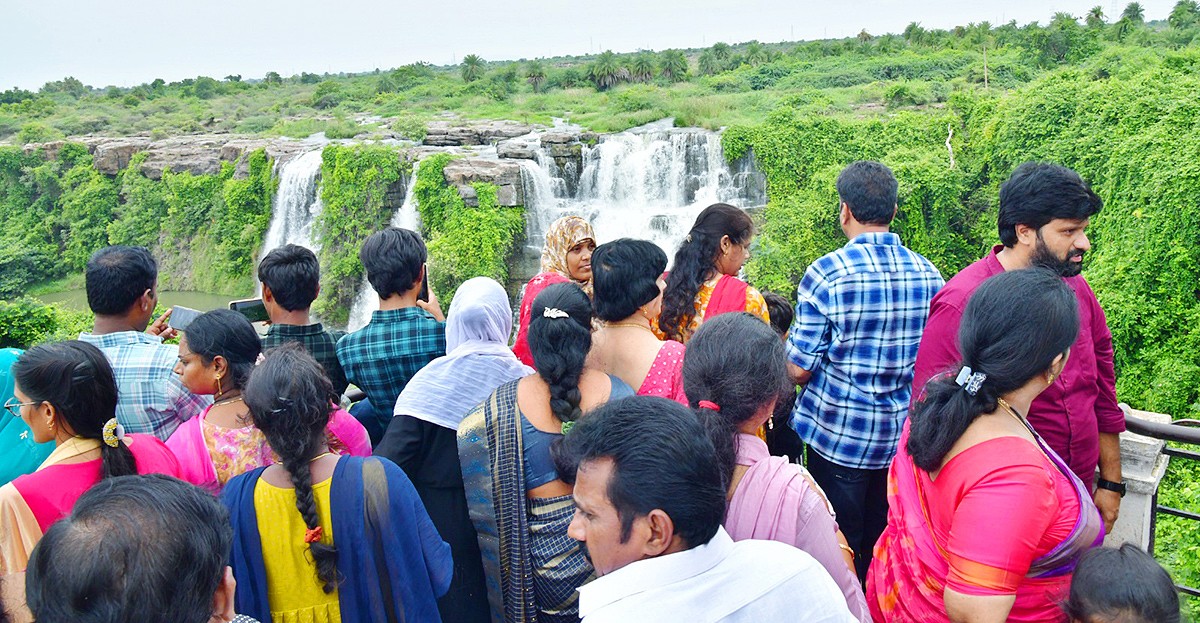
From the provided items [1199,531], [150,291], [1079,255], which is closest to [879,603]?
[1079,255]

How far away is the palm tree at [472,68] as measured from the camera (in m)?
42.2

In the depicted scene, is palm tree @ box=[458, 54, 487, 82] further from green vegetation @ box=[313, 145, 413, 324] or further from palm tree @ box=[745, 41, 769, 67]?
green vegetation @ box=[313, 145, 413, 324]

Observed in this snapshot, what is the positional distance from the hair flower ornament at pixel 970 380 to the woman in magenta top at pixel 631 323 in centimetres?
94

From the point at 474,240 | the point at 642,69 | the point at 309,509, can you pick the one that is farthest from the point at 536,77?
the point at 309,509

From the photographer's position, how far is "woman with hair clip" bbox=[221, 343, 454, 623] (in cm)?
187

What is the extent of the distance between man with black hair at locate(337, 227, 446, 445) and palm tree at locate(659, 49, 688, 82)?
1353 inches

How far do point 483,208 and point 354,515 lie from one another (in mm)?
15859

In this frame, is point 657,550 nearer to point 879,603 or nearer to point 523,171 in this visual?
point 879,603

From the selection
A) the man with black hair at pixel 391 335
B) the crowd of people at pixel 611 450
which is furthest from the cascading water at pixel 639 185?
the crowd of people at pixel 611 450

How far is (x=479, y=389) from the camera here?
247 centimetres

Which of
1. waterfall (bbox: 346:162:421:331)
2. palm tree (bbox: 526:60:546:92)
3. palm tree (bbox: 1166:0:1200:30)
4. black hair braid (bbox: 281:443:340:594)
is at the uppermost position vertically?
palm tree (bbox: 526:60:546:92)

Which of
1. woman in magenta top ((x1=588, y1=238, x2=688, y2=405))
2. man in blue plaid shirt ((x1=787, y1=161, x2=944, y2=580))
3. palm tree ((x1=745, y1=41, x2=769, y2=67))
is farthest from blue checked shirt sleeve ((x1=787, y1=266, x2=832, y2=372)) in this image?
palm tree ((x1=745, y1=41, x2=769, y2=67))

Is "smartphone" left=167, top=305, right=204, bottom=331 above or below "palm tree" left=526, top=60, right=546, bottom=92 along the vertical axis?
below

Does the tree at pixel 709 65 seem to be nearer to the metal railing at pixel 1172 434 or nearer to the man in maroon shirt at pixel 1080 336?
the man in maroon shirt at pixel 1080 336
